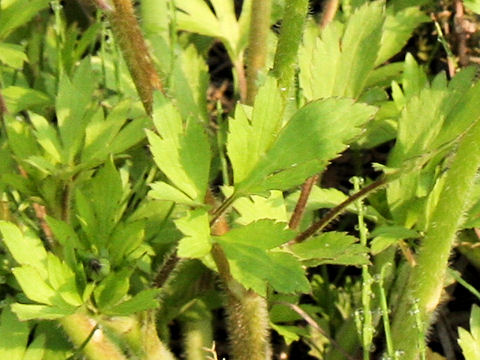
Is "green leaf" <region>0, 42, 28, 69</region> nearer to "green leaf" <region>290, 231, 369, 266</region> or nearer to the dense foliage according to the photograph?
the dense foliage

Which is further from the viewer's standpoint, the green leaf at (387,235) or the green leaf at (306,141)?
the green leaf at (387,235)

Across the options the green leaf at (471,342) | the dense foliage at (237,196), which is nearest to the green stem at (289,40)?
the dense foliage at (237,196)

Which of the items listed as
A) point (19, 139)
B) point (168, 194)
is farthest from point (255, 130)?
point (19, 139)

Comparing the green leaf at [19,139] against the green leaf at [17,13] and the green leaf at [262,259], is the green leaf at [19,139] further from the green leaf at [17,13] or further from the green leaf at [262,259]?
the green leaf at [262,259]

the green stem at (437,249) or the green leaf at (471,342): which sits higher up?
the green stem at (437,249)

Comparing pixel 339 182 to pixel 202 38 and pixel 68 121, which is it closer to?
pixel 202 38

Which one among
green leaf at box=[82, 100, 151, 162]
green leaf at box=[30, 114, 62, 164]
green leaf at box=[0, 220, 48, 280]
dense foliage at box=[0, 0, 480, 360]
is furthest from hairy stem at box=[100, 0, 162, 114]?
green leaf at box=[0, 220, 48, 280]
